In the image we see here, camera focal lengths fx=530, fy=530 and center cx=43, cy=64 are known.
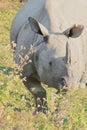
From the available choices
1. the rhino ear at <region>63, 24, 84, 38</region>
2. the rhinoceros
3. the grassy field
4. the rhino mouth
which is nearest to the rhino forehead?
the rhinoceros

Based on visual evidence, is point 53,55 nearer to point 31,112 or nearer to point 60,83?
point 60,83

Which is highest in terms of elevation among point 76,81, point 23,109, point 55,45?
point 55,45

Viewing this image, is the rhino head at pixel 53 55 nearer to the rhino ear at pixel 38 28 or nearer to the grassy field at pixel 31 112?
the rhino ear at pixel 38 28

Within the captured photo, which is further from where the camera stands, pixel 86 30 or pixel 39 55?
pixel 86 30

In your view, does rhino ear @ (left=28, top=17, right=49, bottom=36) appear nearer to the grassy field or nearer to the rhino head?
the rhino head

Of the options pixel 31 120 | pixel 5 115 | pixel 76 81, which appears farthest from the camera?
pixel 76 81

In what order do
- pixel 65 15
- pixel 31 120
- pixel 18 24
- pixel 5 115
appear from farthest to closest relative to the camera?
pixel 18 24 < pixel 65 15 < pixel 31 120 < pixel 5 115

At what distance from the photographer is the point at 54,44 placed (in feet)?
25.7

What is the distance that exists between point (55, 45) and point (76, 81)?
0.62m

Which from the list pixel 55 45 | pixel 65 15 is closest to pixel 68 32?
pixel 55 45

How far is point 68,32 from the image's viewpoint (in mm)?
8086

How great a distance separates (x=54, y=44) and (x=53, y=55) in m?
0.24

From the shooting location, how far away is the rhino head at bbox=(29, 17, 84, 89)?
292 inches

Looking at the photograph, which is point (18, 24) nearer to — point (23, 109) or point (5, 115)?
point (23, 109)
